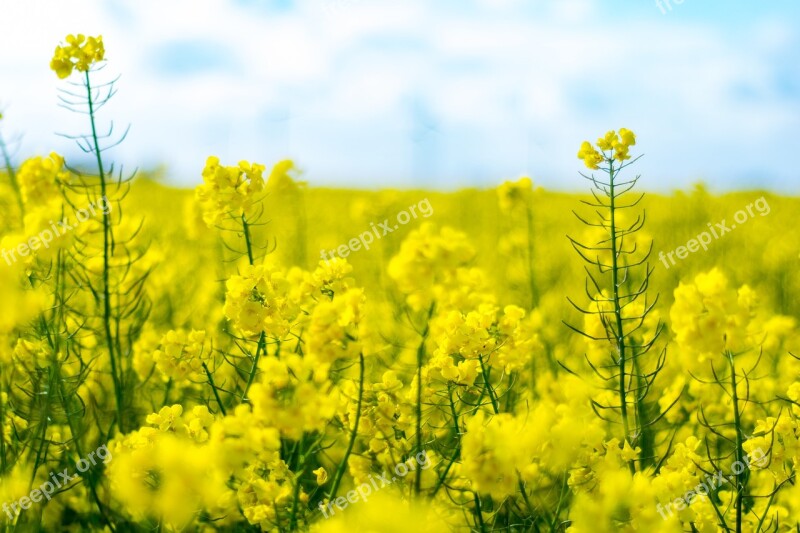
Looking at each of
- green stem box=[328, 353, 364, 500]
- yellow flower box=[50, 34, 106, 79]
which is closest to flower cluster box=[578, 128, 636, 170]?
green stem box=[328, 353, 364, 500]

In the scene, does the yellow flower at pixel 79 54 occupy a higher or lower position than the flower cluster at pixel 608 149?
higher

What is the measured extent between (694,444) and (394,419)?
38.4 inches

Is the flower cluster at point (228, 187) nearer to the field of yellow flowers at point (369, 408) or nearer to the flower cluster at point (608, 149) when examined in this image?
the field of yellow flowers at point (369, 408)

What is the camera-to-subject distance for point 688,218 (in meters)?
7.90

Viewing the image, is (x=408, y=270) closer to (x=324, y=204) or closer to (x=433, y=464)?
(x=433, y=464)

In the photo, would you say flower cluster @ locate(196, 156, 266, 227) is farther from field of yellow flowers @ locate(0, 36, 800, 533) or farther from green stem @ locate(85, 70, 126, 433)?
green stem @ locate(85, 70, 126, 433)

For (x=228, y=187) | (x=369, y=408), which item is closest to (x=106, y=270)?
(x=228, y=187)

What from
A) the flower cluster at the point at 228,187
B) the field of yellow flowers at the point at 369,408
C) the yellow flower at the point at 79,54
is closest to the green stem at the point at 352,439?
the field of yellow flowers at the point at 369,408

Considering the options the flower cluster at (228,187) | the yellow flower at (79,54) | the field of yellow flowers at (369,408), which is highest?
the yellow flower at (79,54)

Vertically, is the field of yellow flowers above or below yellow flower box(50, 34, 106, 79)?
below

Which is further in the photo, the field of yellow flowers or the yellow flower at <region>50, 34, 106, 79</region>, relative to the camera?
the yellow flower at <region>50, 34, 106, 79</region>

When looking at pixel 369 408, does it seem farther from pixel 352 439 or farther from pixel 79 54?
pixel 79 54

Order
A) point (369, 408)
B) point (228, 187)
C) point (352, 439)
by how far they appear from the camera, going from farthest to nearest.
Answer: point (228, 187) < point (369, 408) < point (352, 439)

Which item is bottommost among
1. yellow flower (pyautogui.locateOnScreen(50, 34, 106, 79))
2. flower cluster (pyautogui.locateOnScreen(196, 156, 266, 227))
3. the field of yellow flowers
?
the field of yellow flowers
